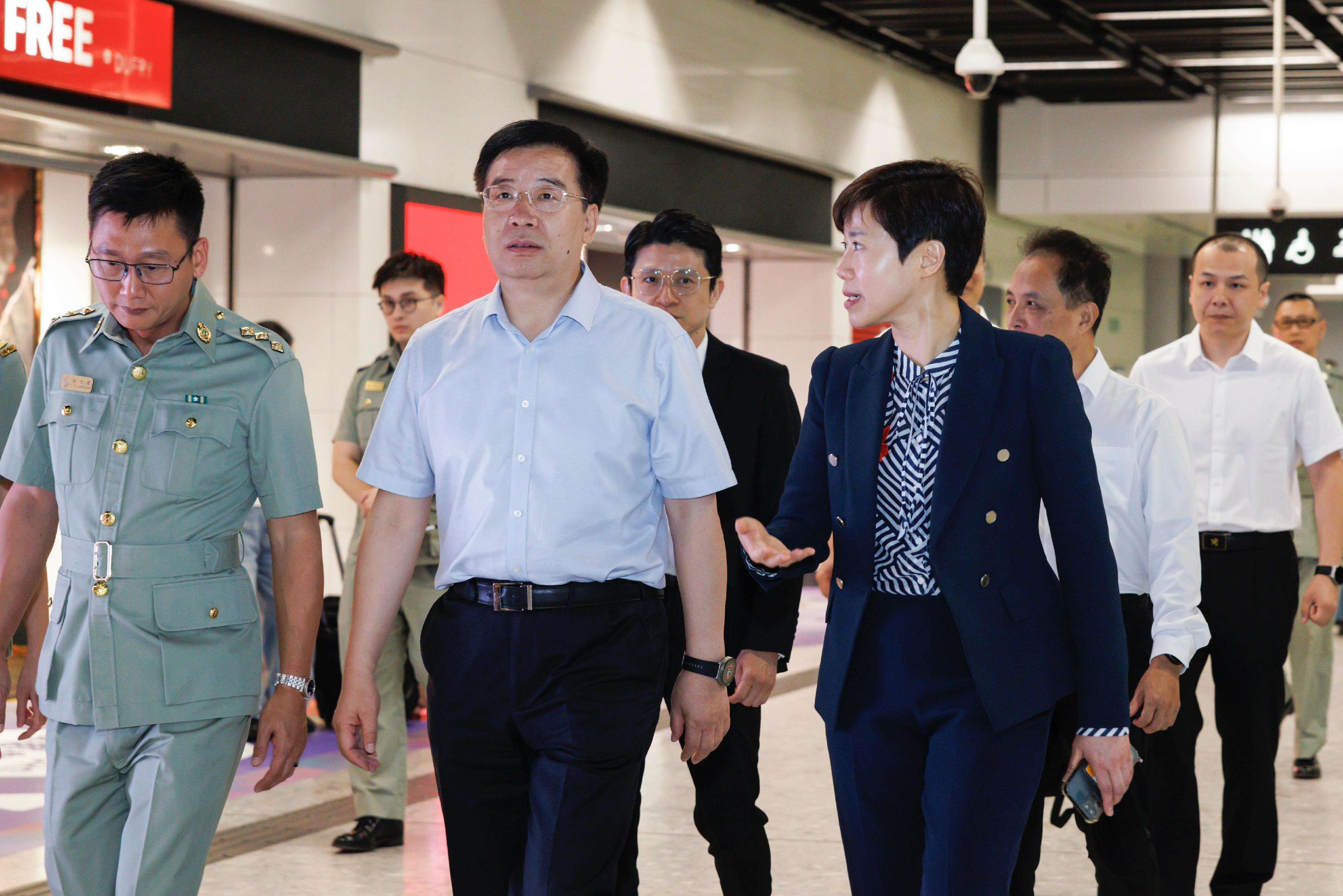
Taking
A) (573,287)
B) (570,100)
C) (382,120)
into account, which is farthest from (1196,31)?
(573,287)

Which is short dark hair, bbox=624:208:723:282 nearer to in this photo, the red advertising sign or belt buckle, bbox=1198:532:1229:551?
belt buckle, bbox=1198:532:1229:551

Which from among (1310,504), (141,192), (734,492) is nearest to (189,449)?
(141,192)

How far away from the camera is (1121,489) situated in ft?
11.9

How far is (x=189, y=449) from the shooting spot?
287 cm

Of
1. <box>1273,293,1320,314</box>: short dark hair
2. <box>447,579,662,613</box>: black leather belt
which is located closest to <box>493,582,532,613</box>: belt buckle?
<box>447,579,662,613</box>: black leather belt

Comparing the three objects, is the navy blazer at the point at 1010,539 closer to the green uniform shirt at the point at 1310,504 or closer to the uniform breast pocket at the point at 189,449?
the uniform breast pocket at the point at 189,449

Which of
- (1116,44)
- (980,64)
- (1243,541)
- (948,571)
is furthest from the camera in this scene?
(1116,44)

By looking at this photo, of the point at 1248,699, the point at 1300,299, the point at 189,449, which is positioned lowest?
the point at 1248,699

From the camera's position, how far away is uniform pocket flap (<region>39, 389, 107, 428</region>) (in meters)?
2.87

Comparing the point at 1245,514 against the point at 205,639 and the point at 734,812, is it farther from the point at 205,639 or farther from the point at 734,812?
the point at 205,639

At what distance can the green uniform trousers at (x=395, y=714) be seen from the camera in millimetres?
5258

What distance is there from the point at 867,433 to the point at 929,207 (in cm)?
40

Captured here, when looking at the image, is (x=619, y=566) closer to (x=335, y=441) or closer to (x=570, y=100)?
(x=335, y=441)

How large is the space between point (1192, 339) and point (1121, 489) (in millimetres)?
1393
